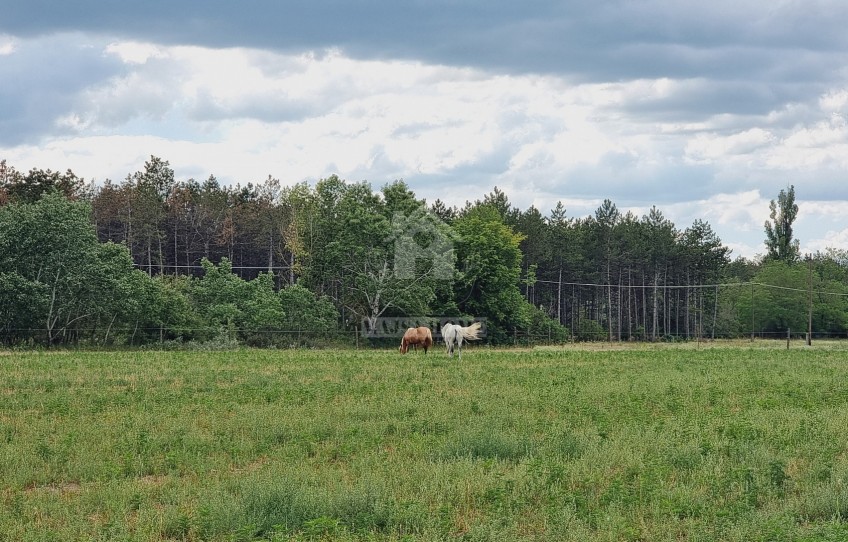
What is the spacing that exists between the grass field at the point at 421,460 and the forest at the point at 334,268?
24.4 metres

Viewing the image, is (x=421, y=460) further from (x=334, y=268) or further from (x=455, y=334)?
(x=334, y=268)

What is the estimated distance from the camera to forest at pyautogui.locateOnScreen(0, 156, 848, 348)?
48.9 meters

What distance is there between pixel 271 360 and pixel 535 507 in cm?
2598

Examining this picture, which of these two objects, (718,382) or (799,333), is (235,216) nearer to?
(799,333)

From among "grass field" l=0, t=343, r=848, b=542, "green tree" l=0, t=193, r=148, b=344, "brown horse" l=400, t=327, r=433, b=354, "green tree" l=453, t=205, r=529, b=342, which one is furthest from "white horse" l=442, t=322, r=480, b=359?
"green tree" l=453, t=205, r=529, b=342

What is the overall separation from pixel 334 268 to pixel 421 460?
5165 centimetres

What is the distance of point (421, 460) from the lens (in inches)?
535

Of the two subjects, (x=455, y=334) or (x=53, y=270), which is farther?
(x=53, y=270)

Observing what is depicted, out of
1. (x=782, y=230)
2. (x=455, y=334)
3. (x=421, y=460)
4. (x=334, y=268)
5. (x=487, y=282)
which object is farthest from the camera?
(x=782, y=230)

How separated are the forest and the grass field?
24357 millimetres

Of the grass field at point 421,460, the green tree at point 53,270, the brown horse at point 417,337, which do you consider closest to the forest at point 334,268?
the green tree at point 53,270

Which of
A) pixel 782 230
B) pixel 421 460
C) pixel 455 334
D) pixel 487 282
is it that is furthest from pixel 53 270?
pixel 782 230

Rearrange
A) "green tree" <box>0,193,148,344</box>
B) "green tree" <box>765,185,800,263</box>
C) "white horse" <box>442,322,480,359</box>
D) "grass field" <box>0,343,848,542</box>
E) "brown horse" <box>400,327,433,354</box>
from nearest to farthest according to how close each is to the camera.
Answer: "grass field" <box>0,343,848,542</box>, "white horse" <box>442,322,480,359</box>, "brown horse" <box>400,327,433,354</box>, "green tree" <box>0,193,148,344</box>, "green tree" <box>765,185,800,263</box>

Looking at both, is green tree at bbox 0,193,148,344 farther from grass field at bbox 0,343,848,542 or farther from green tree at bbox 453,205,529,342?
green tree at bbox 453,205,529,342
